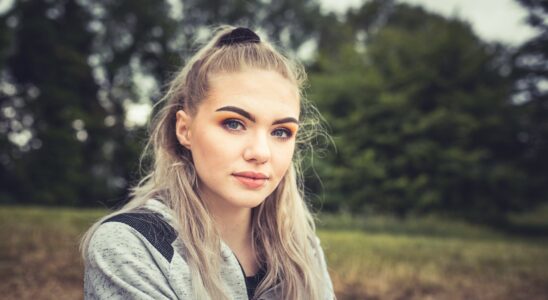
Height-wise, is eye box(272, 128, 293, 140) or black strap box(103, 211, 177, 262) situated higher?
eye box(272, 128, 293, 140)

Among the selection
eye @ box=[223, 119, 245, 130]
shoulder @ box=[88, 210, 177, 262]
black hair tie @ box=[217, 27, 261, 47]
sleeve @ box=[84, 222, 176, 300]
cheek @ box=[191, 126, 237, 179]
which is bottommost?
sleeve @ box=[84, 222, 176, 300]

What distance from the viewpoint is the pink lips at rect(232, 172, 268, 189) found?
1.54 m

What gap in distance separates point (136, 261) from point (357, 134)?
15.3 m

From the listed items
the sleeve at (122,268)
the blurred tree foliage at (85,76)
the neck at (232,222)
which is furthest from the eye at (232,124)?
the blurred tree foliage at (85,76)

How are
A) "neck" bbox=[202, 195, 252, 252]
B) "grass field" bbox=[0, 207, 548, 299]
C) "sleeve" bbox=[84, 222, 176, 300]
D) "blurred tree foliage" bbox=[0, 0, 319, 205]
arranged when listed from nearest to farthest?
"sleeve" bbox=[84, 222, 176, 300] < "neck" bbox=[202, 195, 252, 252] < "grass field" bbox=[0, 207, 548, 299] < "blurred tree foliage" bbox=[0, 0, 319, 205]

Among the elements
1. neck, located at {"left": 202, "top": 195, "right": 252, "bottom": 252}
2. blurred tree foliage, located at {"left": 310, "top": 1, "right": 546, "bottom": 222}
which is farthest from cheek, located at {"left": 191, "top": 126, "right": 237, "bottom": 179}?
blurred tree foliage, located at {"left": 310, "top": 1, "right": 546, "bottom": 222}

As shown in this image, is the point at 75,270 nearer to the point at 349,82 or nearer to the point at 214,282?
the point at 214,282

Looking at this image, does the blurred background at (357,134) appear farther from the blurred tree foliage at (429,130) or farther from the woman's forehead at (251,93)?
the woman's forehead at (251,93)

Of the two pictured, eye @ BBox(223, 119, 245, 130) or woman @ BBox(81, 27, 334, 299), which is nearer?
woman @ BBox(81, 27, 334, 299)

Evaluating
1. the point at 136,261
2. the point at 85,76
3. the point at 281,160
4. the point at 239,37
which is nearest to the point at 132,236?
the point at 136,261

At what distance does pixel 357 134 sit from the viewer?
636 inches

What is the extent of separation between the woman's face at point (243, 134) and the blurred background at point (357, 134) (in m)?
3.40

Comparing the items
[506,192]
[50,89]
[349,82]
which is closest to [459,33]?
[349,82]

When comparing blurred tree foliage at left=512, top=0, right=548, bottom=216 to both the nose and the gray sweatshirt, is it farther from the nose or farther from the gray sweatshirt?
the gray sweatshirt
